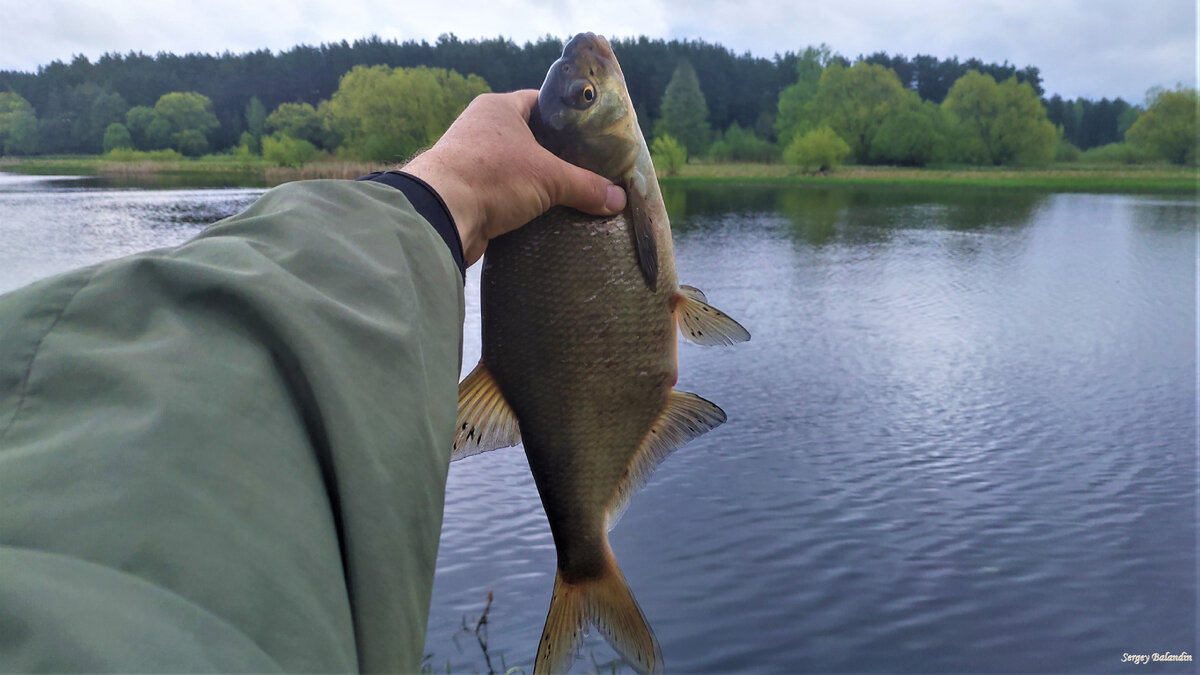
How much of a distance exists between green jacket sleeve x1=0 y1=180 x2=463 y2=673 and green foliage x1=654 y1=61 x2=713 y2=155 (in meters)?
72.7

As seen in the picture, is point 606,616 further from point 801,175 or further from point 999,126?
point 999,126

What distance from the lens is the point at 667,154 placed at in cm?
7088

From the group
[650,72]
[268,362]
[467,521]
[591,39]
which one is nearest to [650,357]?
[591,39]

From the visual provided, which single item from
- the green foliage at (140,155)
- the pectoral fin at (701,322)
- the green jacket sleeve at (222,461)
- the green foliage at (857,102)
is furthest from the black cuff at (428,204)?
the green foliage at (857,102)

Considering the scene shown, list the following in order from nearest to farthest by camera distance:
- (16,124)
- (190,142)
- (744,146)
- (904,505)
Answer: (904,505) → (16,124) → (190,142) → (744,146)

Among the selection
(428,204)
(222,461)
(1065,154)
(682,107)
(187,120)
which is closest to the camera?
(222,461)

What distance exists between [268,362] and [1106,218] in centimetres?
4914

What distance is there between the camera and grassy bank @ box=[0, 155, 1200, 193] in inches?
2576

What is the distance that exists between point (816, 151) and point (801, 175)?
2713 millimetres

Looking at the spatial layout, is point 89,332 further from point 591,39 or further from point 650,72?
point 650,72

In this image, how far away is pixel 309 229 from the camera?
1.18 m

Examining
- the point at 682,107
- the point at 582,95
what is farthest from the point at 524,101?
the point at 682,107

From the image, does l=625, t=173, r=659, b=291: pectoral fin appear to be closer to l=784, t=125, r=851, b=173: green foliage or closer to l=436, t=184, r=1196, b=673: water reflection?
l=436, t=184, r=1196, b=673: water reflection

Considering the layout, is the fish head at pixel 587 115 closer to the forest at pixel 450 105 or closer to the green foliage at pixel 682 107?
the forest at pixel 450 105
